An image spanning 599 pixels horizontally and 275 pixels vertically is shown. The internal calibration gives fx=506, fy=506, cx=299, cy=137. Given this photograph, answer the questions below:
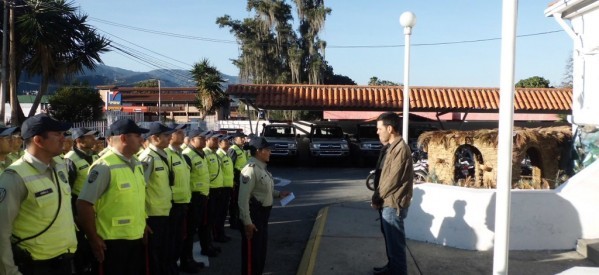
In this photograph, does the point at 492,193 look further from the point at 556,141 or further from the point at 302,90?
the point at 302,90

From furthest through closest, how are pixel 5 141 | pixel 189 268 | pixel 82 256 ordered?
pixel 189 268, pixel 82 256, pixel 5 141

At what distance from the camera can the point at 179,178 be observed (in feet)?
18.9

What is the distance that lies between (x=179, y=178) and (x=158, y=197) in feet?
2.06

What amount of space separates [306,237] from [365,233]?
998 millimetres

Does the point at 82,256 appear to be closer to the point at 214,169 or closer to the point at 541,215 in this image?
the point at 214,169

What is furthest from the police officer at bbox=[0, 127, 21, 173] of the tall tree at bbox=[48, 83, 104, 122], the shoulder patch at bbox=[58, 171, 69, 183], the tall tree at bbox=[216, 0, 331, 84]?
the tall tree at bbox=[216, 0, 331, 84]

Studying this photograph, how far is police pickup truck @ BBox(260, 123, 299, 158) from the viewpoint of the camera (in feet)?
69.8

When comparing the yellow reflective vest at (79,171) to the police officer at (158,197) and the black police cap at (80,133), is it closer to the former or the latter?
the black police cap at (80,133)

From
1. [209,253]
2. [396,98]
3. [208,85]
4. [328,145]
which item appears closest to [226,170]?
[209,253]

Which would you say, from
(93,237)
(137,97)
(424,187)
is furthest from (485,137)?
(137,97)

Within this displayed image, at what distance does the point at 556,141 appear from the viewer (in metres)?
9.32

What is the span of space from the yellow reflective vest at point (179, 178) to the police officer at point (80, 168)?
0.93 meters

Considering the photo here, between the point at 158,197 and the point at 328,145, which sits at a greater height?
the point at 158,197

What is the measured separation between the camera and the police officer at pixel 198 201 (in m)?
6.41
